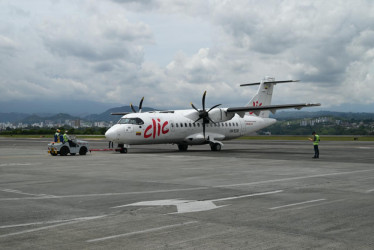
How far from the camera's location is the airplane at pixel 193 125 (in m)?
34.3

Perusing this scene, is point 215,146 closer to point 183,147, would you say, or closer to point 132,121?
point 183,147

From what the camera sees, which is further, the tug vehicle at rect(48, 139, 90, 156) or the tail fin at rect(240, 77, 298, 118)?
the tail fin at rect(240, 77, 298, 118)

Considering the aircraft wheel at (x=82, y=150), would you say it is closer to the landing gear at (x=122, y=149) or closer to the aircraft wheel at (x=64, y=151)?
the aircraft wheel at (x=64, y=151)

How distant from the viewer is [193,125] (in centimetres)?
3912

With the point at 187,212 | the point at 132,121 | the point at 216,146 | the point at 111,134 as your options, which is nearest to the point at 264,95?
the point at 216,146

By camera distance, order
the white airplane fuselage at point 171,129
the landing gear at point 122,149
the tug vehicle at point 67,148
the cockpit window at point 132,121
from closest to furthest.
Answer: the tug vehicle at point 67,148 < the white airplane fuselage at point 171,129 < the cockpit window at point 132,121 < the landing gear at point 122,149

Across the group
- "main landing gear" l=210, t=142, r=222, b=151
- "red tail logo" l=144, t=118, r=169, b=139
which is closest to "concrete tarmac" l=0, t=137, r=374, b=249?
"red tail logo" l=144, t=118, r=169, b=139

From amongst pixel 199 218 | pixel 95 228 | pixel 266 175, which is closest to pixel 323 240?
pixel 199 218

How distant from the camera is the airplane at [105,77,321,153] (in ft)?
113

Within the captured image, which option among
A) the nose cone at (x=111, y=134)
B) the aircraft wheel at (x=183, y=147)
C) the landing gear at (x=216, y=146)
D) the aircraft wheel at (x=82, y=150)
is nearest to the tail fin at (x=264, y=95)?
the landing gear at (x=216, y=146)

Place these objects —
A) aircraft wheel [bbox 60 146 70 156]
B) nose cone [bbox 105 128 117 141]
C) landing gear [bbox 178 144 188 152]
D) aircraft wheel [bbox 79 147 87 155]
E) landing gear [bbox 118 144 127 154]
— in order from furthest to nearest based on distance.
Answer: landing gear [bbox 178 144 188 152]
landing gear [bbox 118 144 127 154]
nose cone [bbox 105 128 117 141]
aircraft wheel [bbox 79 147 87 155]
aircraft wheel [bbox 60 146 70 156]

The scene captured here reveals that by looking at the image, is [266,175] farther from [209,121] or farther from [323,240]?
[209,121]

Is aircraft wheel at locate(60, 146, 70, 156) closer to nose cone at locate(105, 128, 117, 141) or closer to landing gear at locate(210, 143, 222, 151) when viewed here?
nose cone at locate(105, 128, 117, 141)

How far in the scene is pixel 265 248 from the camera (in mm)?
6762
